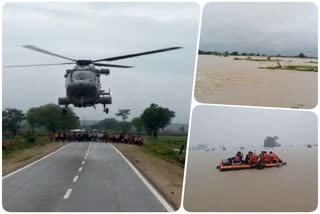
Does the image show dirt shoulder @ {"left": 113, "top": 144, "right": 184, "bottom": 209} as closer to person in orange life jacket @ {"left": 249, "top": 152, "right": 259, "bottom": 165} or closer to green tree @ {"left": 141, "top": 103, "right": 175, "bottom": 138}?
green tree @ {"left": 141, "top": 103, "right": 175, "bottom": 138}

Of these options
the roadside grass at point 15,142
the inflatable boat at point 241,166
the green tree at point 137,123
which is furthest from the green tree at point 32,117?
the inflatable boat at point 241,166

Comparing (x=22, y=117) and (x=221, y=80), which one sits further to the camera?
(x=22, y=117)

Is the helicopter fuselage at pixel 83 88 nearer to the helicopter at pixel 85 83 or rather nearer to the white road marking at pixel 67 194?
the helicopter at pixel 85 83

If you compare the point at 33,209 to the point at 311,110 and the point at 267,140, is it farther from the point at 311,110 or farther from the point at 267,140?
the point at 311,110

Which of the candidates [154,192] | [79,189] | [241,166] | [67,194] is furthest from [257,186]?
[79,189]

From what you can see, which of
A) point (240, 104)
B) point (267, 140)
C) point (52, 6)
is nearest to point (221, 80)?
point (240, 104)

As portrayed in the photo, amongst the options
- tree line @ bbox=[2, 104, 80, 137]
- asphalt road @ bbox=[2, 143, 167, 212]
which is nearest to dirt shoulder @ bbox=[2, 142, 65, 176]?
asphalt road @ bbox=[2, 143, 167, 212]
